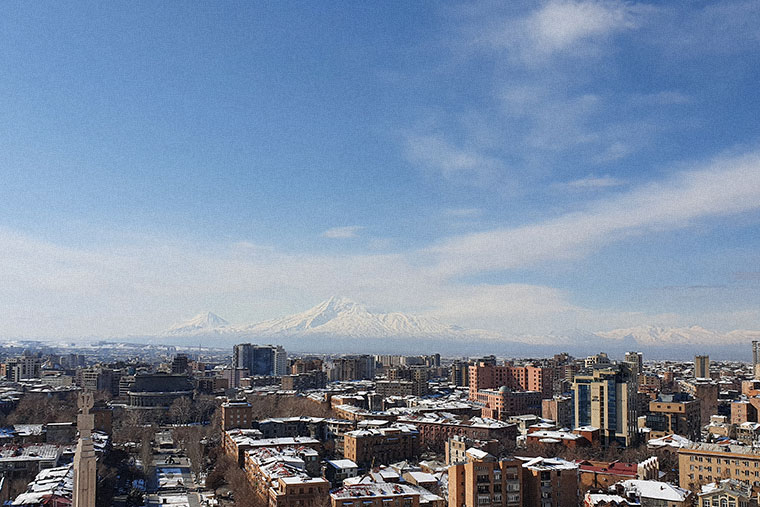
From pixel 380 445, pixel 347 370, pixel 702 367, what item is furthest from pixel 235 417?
pixel 702 367

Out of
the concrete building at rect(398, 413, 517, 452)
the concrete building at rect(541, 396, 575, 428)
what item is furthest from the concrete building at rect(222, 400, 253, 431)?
the concrete building at rect(541, 396, 575, 428)

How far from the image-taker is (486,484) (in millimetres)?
23766

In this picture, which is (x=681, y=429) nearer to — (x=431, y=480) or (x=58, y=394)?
(x=431, y=480)

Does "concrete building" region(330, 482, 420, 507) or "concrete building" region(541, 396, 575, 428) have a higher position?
"concrete building" region(330, 482, 420, 507)

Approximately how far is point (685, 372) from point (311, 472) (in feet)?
272

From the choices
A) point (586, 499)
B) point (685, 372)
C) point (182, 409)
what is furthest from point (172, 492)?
point (685, 372)

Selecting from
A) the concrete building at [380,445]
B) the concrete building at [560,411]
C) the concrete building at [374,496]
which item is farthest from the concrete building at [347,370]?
the concrete building at [374,496]

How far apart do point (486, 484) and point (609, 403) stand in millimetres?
22527

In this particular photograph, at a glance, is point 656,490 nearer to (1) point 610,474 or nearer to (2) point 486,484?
(1) point 610,474

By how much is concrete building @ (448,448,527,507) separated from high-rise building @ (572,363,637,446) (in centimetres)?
2070

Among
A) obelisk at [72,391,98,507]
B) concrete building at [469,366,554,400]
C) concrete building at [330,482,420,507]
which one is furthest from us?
concrete building at [469,366,554,400]

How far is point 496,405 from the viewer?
56.7m

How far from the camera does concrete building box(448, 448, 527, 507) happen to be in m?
23.6

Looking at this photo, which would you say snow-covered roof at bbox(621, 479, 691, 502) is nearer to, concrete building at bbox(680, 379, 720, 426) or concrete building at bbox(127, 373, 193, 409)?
concrete building at bbox(680, 379, 720, 426)
